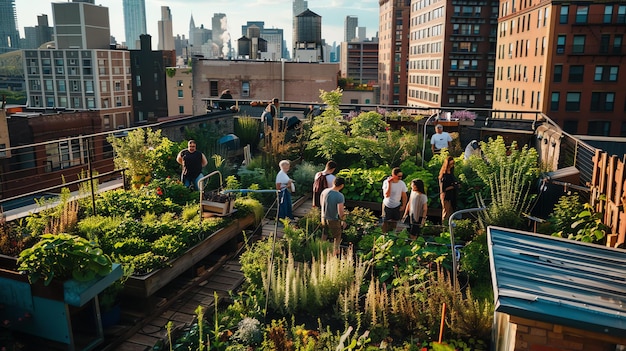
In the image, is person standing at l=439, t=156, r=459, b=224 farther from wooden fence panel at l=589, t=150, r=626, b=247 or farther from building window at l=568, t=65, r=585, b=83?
building window at l=568, t=65, r=585, b=83

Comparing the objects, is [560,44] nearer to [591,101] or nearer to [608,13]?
[608,13]

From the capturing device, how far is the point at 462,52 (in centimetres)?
8831

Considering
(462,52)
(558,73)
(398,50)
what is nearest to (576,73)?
(558,73)

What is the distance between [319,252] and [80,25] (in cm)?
12130

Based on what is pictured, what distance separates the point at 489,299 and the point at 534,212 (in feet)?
14.3

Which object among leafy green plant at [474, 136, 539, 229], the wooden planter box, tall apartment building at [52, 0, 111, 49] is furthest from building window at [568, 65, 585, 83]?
tall apartment building at [52, 0, 111, 49]

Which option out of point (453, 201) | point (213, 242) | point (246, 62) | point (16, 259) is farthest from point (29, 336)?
point (246, 62)

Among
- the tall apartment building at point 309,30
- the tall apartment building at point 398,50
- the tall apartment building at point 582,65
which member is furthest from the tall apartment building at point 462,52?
the tall apartment building at point 582,65

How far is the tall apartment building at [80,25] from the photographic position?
370 feet

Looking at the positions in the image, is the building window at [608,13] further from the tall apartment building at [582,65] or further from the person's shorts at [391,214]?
the person's shorts at [391,214]

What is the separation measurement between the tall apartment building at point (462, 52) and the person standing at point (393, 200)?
8156 cm

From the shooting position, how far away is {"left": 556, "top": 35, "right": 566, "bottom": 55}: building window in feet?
179

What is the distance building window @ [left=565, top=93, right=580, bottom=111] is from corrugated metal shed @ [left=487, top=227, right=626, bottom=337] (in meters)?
55.6

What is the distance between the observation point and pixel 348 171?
13.0 metres
